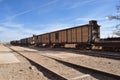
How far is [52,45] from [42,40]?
841 centimetres

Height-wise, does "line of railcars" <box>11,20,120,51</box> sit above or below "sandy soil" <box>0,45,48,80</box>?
above

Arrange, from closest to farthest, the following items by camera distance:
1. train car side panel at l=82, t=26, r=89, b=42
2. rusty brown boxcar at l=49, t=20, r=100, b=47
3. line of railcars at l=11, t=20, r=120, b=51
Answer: line of railcars at l=11, t=20, r=120, b=51 → rusty brown boxcar at l=49, t=20, r=100, b=47 → train car side panel at l=82, t=26, r=89, b=42

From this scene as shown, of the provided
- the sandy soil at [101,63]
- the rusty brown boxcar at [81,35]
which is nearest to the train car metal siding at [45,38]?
the rusty brown boxcar at [81,35]

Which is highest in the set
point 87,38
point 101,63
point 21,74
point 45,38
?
point 45,38

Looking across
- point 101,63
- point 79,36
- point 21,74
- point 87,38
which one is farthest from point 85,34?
point 21,74

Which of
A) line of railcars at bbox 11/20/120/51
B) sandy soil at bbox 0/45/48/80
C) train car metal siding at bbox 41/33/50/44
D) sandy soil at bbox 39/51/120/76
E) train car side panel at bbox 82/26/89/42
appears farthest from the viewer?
train car metal siding at bbox 41/33/50/44

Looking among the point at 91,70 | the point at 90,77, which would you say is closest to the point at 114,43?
the point at 91,70

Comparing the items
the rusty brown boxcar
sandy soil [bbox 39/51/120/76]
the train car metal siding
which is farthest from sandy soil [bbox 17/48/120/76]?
the train car metal siding

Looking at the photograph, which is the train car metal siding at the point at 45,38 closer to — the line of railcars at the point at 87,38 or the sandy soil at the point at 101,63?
the line of railcars at the point at 87,38

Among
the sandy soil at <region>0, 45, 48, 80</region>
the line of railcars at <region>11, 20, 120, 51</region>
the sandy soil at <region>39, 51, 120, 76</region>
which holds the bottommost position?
the sandy soil at <region>0, 45, 48, 80</region>

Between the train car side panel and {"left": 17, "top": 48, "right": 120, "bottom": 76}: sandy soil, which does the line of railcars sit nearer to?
the train car side panel

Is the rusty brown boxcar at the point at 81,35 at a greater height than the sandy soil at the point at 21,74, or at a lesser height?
greater

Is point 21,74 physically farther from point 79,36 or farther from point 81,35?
point 79,36

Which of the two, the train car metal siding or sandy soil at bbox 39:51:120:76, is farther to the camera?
the train car metal siding
